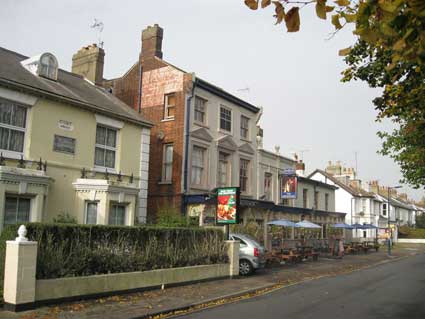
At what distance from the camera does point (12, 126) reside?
15422 millimetres

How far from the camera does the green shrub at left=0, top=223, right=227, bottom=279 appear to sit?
10.8 m

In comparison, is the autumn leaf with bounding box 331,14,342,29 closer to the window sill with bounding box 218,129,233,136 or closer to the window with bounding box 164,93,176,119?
the window with bounding box 164,93,176,119

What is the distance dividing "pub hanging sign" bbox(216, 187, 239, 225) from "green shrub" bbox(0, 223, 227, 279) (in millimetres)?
845

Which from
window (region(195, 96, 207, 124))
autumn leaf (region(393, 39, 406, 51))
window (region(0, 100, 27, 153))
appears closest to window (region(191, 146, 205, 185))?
window (region(195, 96, 207, 124))

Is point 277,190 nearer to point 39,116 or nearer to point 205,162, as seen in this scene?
point 205,162

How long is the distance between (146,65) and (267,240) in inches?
484

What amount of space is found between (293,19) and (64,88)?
1569 cm

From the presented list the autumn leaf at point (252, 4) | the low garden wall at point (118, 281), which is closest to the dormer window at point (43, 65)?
the low garden wall at point (118, 281)

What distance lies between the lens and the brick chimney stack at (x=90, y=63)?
2403 centimetres

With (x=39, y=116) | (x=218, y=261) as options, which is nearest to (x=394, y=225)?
(x=218, y=261)

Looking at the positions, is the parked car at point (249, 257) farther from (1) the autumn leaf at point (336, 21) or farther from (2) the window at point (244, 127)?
(1) the autumn leaf at point (336, 21)

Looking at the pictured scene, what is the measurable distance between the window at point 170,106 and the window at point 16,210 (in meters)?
11.0

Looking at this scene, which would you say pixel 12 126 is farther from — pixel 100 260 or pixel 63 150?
pixel 100 260

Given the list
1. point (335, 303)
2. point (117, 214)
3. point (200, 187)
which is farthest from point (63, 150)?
point (335, 303)
